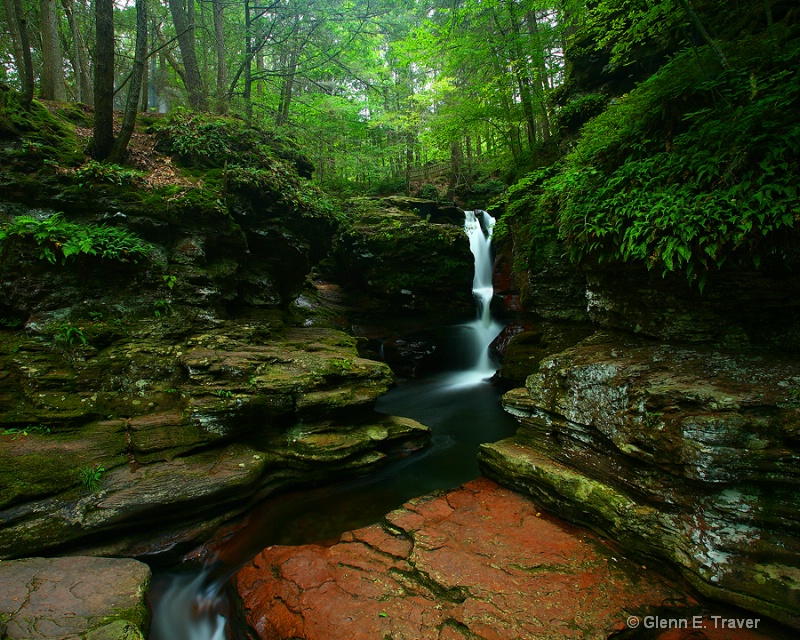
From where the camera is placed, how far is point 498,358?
11.3 metres

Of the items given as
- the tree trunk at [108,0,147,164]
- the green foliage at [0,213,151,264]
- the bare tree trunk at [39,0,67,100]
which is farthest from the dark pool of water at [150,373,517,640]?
the bare tree trunk at [39,0,67,100]

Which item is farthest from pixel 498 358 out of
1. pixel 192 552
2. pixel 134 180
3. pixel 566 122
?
pixel 134 180

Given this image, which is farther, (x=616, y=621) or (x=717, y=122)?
(x=717, y=122)

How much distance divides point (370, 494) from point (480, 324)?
317 inches

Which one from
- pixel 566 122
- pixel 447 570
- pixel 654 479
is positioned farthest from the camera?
pixel 566 122

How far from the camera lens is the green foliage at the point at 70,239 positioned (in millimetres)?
5477

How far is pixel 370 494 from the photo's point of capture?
6016 millimetres

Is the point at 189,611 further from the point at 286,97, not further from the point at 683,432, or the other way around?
the point at 286,97

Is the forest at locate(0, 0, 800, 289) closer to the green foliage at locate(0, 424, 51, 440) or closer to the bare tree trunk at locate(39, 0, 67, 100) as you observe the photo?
the bare tree trunk at locate(39, 0, 67, 100)

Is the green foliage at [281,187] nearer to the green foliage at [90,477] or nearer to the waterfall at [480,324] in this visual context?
the green foliage at [90,477]

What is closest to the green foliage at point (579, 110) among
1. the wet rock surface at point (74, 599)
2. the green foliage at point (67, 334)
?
the green foliage at point (67, 334)

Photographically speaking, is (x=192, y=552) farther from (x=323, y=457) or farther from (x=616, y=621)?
(x=616, y=621)

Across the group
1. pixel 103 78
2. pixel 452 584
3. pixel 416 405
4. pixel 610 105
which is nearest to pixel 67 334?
pixel 103 78

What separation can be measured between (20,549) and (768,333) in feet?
30.1
